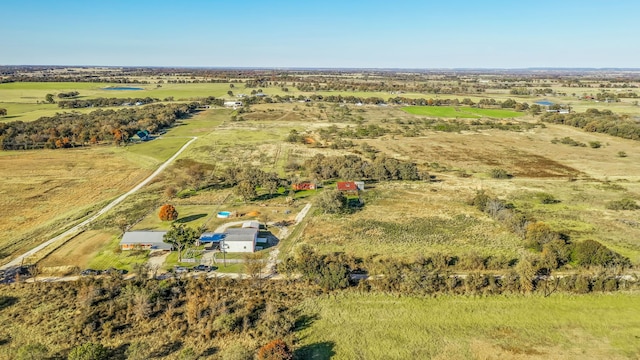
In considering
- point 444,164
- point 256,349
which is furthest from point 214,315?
point 444,164

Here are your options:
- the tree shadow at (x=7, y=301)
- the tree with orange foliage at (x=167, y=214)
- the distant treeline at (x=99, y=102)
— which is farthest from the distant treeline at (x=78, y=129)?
the tree shadow at (x=7, y=301)

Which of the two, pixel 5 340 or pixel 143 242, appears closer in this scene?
pixel 5 340

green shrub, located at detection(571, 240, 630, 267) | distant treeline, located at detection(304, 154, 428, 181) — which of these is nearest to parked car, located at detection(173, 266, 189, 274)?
distant treeline, located at detection(304, 154, 428, 181)

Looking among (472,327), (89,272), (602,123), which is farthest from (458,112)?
(89,272)

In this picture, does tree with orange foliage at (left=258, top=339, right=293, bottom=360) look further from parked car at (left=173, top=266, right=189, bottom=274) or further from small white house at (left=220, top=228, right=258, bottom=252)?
small white house at (left=220, top=228, right=258, bottom=252)

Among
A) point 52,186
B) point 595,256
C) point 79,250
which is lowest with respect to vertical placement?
point 79,250

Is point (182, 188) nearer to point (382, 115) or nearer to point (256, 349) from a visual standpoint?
point (256, 349)

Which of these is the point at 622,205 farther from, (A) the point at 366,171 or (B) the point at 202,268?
(B) the point at 202,268

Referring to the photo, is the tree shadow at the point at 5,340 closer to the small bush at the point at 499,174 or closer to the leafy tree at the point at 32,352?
the leafy tree at the point at 32,352
